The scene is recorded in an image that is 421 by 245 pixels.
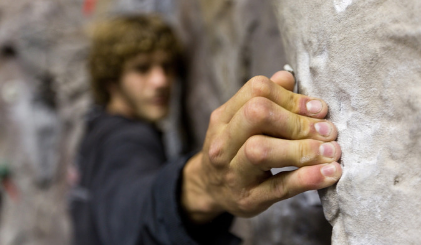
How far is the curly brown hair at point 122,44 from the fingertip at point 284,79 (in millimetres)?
890

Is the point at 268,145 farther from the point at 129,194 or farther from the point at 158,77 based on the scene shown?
the point at 158,77

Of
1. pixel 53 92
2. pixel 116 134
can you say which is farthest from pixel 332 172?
pixel 53 92

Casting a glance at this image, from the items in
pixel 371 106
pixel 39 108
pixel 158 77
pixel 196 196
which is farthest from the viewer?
pixel 39 108

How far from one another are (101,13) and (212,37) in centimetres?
97

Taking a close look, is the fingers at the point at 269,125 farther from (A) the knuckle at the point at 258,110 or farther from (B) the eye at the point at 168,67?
(B) the eye at the point at 168,67

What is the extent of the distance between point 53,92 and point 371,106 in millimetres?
1947

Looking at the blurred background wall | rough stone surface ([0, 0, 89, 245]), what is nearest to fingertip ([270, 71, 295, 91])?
the blurred background wall

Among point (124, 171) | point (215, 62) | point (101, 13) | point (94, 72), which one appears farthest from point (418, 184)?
point (101, 13)

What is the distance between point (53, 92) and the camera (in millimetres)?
1968

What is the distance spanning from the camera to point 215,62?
3.55 feet

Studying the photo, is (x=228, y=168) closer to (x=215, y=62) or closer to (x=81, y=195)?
(x=215, y=62)

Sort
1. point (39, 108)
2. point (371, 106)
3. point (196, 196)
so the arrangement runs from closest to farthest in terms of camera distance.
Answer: point (371, 106) < point (196, 196) < point (39, 108)

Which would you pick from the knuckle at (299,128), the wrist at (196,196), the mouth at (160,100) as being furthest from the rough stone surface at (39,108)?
the knuckle at (299,128)

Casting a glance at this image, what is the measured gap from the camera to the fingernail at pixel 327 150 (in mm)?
→ 393
